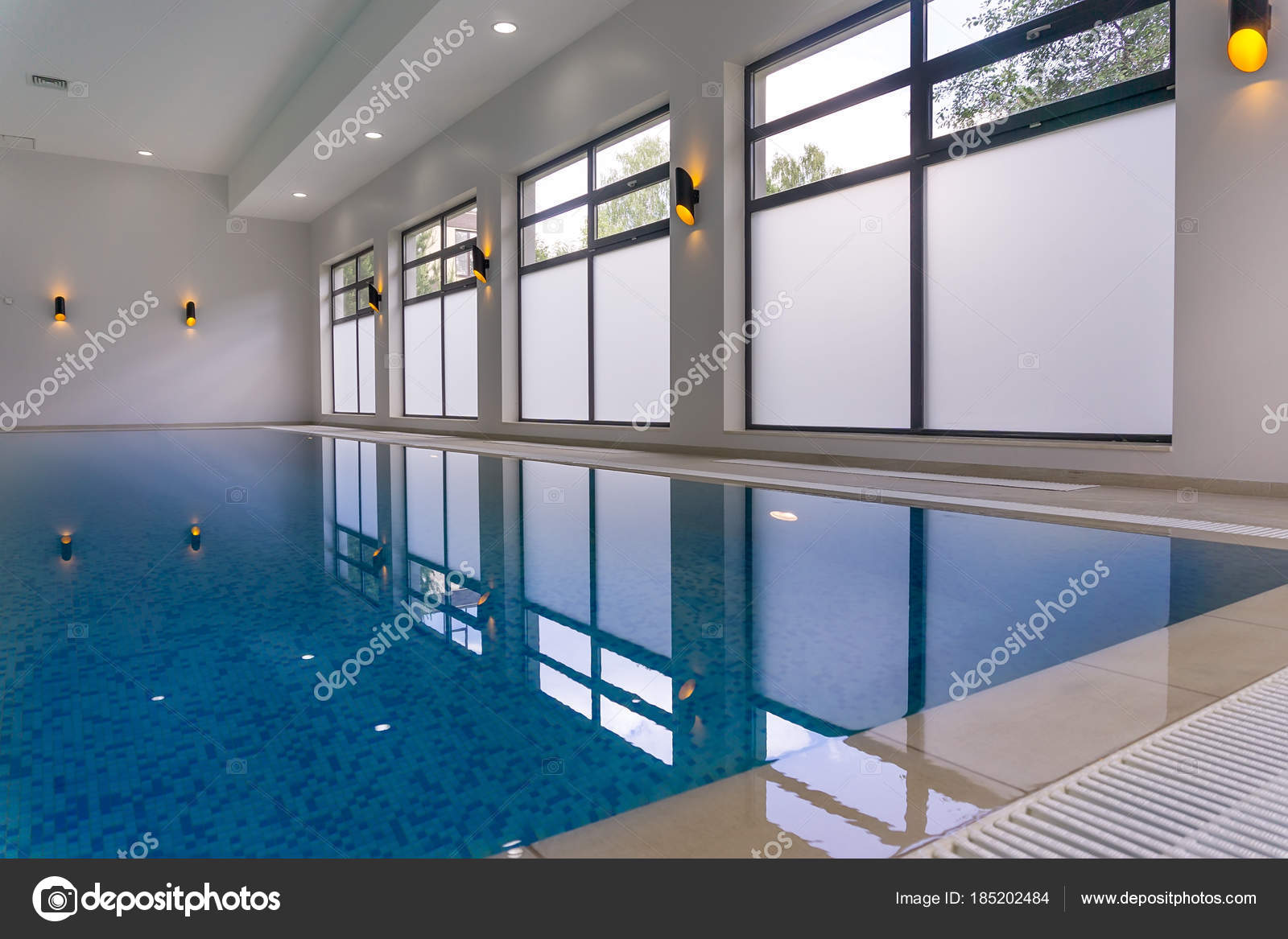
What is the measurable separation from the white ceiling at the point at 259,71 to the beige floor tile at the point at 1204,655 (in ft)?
23.4

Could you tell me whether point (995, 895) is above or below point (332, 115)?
below

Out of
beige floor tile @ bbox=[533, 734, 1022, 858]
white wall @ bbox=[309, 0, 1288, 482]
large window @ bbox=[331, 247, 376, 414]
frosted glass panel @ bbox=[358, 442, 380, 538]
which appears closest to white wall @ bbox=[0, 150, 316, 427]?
large window @ bbox=[331, 247, 376, 414]

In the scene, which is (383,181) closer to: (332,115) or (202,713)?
(332,115)

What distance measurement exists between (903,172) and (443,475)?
3.65 m

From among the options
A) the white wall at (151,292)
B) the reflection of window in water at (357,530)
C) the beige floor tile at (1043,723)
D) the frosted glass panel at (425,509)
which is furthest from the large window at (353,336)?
the beige floor tile at (1043,723)

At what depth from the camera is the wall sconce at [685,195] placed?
6.88 metres

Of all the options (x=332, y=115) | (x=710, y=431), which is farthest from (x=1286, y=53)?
(x=332, y=115)

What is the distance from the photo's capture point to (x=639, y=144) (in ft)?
26.0

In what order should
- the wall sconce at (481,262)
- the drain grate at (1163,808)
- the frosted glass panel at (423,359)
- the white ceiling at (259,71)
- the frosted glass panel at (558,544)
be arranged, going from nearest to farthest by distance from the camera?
the drain grate at (1163,808) → the frosted glass panel at (558,544) → the white ceiling at (259,71) → the wall sconce at (481,262) → the frosted glass panel at (423,359)

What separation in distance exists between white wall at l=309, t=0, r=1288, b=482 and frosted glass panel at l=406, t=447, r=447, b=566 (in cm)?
212

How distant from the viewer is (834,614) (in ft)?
7.25

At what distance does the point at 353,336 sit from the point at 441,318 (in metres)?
3.43

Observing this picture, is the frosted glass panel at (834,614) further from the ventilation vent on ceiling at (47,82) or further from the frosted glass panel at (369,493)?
the ventilation vent on ceiling at (47,82)

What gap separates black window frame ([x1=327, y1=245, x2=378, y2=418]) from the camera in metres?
13.3
